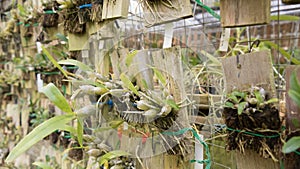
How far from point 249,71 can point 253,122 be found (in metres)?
0.12

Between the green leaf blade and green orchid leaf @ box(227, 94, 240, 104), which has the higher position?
green orchid leaf @ box(227, 94, 240, 104)

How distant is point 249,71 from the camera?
0.64 meters

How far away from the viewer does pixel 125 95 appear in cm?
64

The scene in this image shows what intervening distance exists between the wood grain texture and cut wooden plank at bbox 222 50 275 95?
0.08 m

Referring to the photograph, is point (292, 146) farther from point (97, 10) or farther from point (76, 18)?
point (76, 18)

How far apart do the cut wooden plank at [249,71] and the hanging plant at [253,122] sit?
23 mm

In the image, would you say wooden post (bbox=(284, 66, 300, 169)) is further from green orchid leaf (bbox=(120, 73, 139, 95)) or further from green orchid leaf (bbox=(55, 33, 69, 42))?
green orchid leaf (bbox=(55, 33, 69, 42))

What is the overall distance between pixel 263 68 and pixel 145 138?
1.05ft

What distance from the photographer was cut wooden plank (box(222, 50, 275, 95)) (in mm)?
615

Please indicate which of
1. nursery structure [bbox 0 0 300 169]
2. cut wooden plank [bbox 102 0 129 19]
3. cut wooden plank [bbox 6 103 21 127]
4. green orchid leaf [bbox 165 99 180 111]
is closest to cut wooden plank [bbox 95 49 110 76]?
nursery structure [bbox 0 0 300 169]

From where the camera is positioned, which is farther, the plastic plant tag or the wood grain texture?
the plastic plant tag

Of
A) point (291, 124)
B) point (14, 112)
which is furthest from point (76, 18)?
point (14, 112)

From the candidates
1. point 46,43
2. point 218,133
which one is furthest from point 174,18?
point 46,43

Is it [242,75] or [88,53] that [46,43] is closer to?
[88,53]
